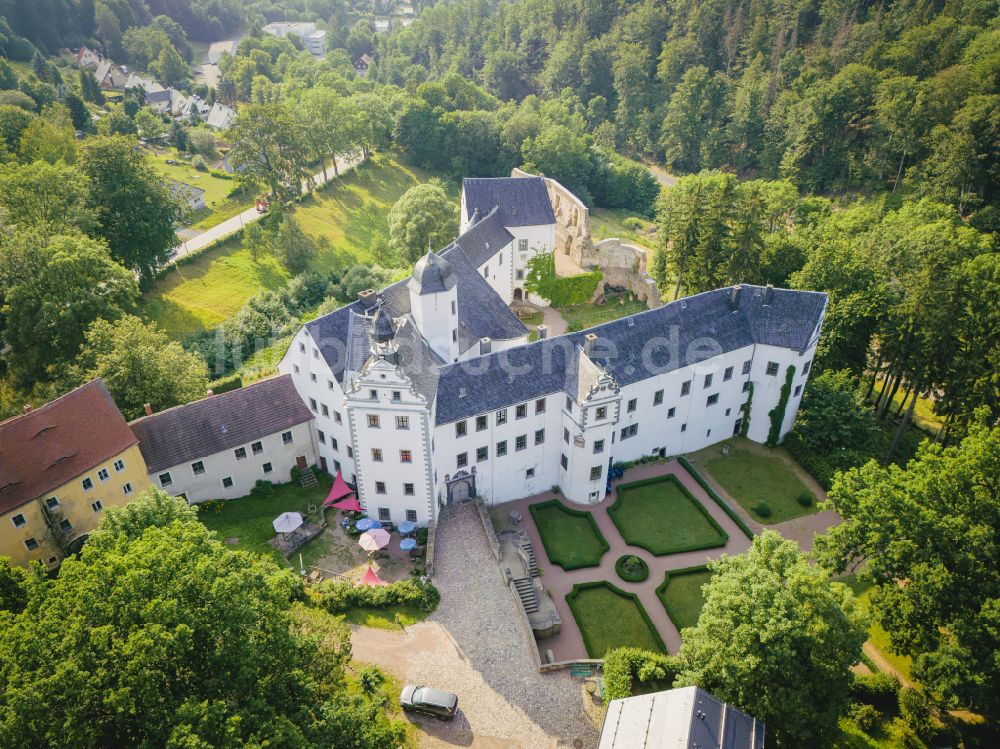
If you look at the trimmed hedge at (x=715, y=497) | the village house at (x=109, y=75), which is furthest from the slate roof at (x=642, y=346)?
the village house at (x=109, y=75)

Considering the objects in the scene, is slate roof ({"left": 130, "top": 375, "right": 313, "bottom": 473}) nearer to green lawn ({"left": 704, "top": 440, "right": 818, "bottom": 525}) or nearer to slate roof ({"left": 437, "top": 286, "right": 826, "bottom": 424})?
slate roof ({"left": 437, "top": 286, "right": 826, "bottom": 424})

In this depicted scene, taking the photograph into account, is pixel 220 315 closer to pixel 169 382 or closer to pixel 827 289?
pixel 169 382

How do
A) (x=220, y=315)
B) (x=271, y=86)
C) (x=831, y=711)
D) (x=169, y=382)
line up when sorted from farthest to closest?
(x=271, y=86) < (x=220, y=315) < (x=169, y=382) < (x=831, y=711)

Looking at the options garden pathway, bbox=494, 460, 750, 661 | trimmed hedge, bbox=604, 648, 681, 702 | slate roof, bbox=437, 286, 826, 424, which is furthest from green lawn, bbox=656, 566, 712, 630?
A: slate roof, bbox=437, 286, 826, 424

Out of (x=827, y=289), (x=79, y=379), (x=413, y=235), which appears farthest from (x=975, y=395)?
(x=79, y=379)

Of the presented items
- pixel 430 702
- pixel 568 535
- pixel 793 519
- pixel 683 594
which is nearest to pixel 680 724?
pixel 430 702

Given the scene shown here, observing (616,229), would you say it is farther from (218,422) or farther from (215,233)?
(218,422)
